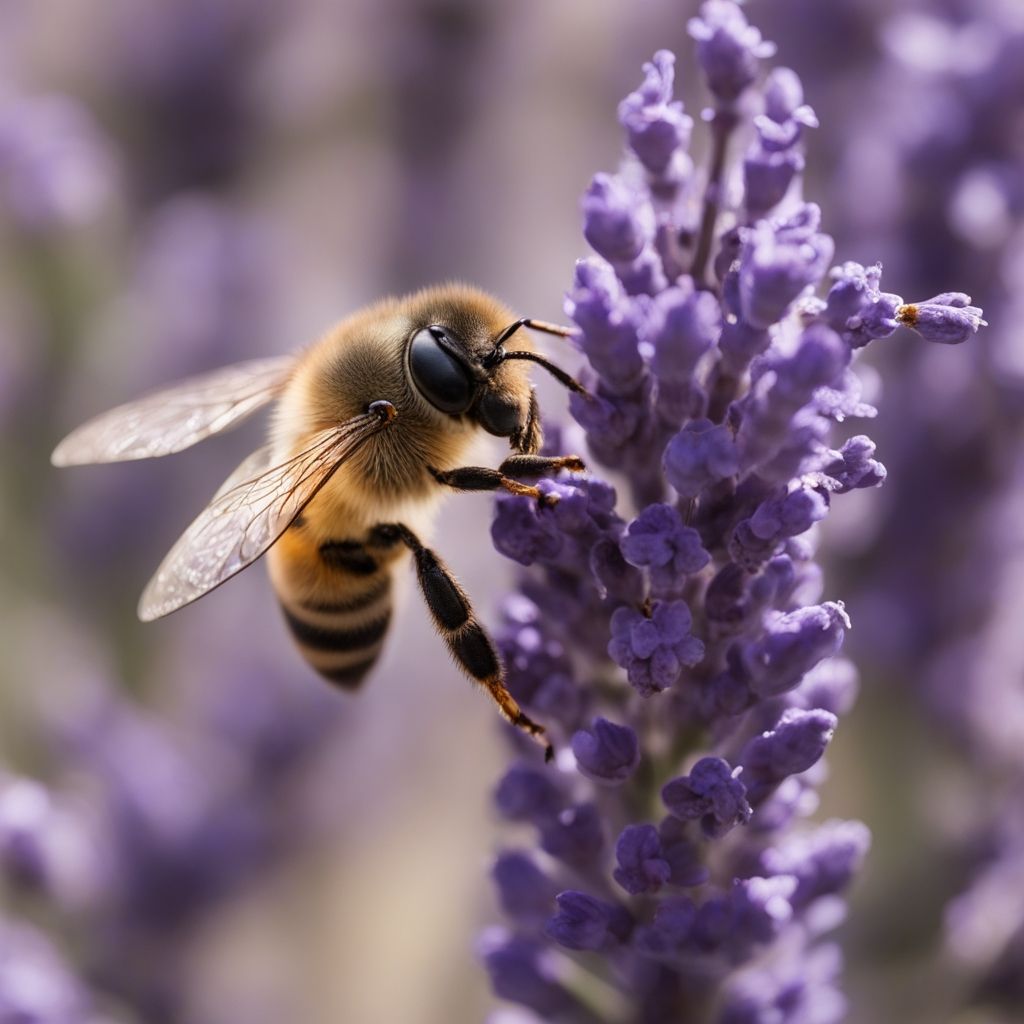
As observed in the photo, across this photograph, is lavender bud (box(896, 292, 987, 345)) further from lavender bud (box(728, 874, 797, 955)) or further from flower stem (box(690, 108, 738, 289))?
lavender bud (box(728, 874, 797, 955))

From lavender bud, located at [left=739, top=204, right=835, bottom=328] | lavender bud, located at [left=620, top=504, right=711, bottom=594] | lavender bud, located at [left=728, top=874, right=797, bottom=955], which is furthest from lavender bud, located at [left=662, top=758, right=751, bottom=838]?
lavender bud, located at [left=739, top=204, right=835, bottom=328]

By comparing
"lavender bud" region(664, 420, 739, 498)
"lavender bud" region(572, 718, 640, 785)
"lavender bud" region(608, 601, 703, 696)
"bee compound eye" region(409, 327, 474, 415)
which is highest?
"bee compound eye" region(409, 327, 474, 415)

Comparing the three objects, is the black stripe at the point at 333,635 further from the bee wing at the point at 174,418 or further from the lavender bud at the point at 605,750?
the lavender bud at the point at 605,750

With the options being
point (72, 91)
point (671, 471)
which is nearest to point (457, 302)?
point (671, 471)

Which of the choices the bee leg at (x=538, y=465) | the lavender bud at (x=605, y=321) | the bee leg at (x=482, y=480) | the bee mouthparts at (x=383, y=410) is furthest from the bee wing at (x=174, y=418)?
the lavender bud at (x=605, y=321)

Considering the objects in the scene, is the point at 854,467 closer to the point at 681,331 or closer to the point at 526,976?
the point at 681,331

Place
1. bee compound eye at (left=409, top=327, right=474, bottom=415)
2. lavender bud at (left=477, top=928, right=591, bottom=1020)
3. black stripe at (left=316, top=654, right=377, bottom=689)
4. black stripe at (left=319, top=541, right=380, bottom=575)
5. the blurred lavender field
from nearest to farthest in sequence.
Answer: lavender bud at (left=477, top=928, right=591, bottom=1020) < bee compound eye at (left=409, top=327, right=474, bottom=415) < black stripe at (left=319, top=541, right=380, bottom=575) < black stripe at (left=316, top=654, right=377, bottom=689) < the blurred lavender field

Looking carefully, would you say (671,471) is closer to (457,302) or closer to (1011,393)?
(457,302)
